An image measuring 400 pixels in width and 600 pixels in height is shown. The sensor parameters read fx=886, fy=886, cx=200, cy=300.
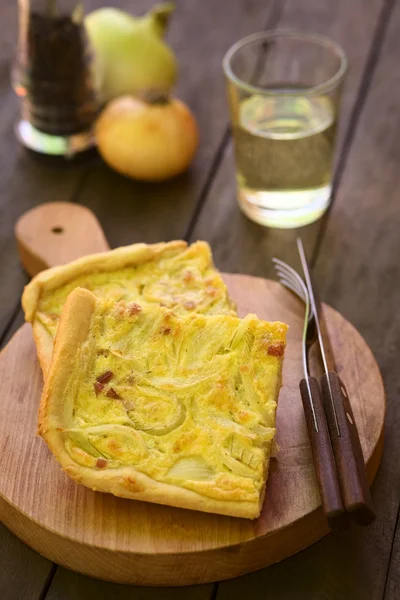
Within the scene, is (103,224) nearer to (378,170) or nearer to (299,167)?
(299,167)

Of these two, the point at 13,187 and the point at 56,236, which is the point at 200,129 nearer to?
the point at 13,187

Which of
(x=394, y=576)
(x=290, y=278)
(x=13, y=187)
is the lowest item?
(x=13, y=187)

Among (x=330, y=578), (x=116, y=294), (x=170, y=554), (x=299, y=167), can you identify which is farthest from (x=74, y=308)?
(x=299, y=167)

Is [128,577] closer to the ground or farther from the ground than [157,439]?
closer to the ground

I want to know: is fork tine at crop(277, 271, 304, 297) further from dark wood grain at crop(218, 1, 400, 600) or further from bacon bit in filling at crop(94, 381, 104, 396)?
bacon bit in filling at crop(94, 381, 104, 396)

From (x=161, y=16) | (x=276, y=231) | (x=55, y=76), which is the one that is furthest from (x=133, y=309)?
(x=161, y=16)

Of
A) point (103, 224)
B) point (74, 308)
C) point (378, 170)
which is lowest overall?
point (103, 224)

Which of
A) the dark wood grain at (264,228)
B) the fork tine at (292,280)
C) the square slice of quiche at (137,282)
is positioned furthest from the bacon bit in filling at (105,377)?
the dark wood grain at (264,228)
